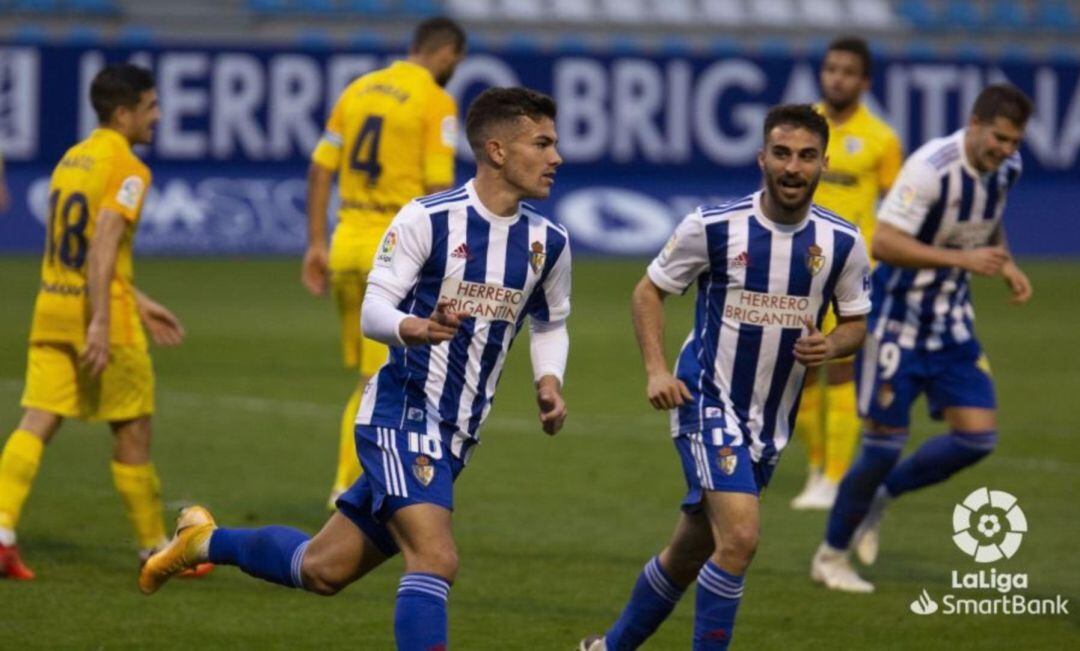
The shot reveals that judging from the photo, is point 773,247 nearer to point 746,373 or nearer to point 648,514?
point 746,373

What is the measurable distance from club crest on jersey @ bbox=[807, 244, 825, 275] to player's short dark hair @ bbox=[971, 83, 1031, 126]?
1.63 metres

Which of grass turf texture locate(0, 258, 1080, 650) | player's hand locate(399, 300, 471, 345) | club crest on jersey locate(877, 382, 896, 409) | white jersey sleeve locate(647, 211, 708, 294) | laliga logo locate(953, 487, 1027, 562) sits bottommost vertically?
grass turf texture locate(0, 258, 1080, 650)

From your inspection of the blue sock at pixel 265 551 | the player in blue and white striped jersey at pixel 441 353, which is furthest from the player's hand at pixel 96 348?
the player in blue and white striped jersey at pixel 441 353

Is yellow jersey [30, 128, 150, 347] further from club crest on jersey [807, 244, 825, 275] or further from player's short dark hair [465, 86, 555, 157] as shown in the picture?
club crest on jersey [807, 244, 825, 275]

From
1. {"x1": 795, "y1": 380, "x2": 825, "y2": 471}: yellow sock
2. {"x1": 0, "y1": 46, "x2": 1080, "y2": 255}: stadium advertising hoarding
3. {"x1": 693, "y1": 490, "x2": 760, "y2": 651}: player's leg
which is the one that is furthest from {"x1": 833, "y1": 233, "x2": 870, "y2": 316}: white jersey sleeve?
{"x1": 0, "y1": 46, "x2": 1080, "y2": 255}: stadium advertising hoarding

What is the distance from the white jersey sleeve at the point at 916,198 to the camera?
733 cm

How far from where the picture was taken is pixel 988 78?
22.4m

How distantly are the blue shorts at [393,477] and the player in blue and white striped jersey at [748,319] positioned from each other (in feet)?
2.76

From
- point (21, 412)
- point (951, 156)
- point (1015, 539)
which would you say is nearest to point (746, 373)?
point (951, 156)

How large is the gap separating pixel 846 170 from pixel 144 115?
3.83 m

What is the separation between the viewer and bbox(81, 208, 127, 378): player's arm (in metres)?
6.93

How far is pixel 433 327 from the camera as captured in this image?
495cm

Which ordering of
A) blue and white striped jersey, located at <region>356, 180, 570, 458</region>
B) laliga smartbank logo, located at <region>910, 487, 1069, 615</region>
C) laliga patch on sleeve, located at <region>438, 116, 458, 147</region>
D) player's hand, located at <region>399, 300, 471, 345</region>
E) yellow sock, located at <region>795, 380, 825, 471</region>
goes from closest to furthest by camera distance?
player's hand, located at <region>399, 300, 471, 345</region> → blue and white striped jersey, located at <region>356, 180, 570, 458</region> → laliga smartbank logo, located at <region>910, 487, 1069, 615</region> → laliga patch on sleeve, located at <region>438, 116, 458, 147</region> → yellow sock, located at <region>795, 380, 825, 471</region>

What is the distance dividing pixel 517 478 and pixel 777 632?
3265 mm
